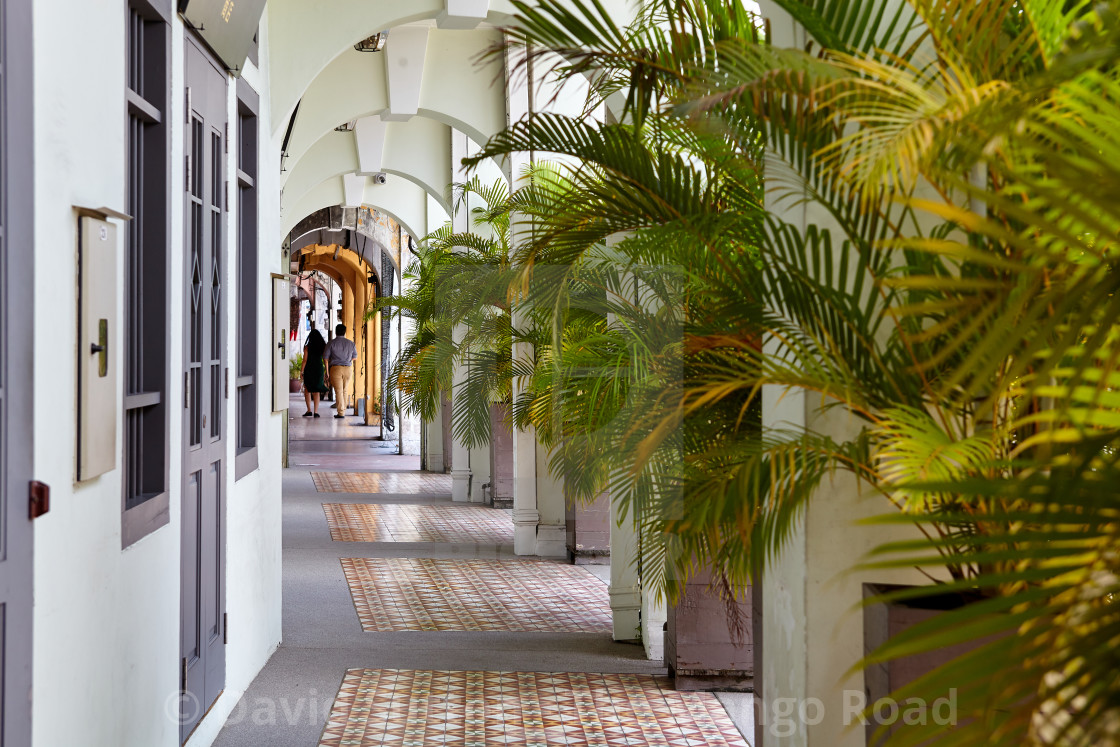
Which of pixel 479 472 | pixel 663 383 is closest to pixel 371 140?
pixel 479 472

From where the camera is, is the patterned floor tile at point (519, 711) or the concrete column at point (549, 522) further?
the concrete column at point (549, 522)

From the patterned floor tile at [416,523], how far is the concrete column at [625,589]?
3.05m

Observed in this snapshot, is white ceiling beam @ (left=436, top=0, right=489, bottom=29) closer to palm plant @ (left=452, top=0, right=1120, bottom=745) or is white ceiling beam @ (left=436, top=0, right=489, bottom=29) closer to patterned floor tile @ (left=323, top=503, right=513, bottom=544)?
palm plant @ (left=452, top=0, right=1120, bottom=745)

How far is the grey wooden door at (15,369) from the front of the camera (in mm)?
2094

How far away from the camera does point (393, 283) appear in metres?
16.9

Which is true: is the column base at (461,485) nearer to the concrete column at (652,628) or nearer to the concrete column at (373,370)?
the concrete column at (652,628)

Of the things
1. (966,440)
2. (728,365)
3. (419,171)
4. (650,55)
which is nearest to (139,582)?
(728,365)

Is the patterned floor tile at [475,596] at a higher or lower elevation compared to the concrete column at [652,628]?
lower

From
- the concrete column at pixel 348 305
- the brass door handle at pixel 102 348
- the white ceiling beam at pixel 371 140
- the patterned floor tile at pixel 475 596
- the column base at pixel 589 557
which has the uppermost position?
the white ceiling beam at pixel 371 140

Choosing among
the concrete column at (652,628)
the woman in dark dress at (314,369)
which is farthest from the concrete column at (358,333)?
the concrete column at (652,628)

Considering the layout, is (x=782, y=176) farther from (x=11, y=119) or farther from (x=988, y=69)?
(x=11, y=119)

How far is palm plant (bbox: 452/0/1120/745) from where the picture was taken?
3.57 ft

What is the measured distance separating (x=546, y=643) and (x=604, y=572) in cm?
202

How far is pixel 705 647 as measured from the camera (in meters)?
4.73
